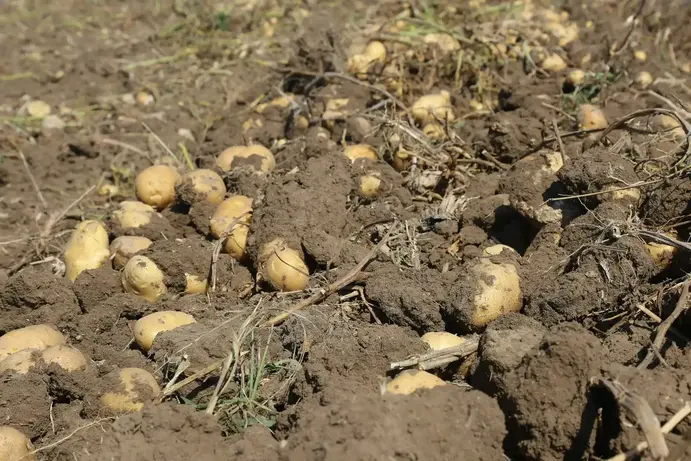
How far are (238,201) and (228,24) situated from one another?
3.11 metres

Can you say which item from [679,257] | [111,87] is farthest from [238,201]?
[111,87]

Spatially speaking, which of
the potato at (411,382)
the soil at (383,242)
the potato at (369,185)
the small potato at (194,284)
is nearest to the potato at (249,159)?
the soil at (383,242)

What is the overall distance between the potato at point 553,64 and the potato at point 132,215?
259cm

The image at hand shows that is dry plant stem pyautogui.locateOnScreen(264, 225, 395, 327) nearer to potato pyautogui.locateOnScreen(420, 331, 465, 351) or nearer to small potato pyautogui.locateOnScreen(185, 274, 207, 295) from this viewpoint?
potato pyautogui.locateOnScreen(420, 331, 465, 351)

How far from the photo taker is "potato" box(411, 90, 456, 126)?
376 centimetres

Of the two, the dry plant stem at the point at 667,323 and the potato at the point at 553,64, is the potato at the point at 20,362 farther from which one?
the potato at the point at 553,64

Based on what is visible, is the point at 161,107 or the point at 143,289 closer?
the point at 143,289

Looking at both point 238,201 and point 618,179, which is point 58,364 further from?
point 618,179

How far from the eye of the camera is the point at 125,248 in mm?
3131

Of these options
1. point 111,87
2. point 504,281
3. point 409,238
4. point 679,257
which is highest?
point 679,257

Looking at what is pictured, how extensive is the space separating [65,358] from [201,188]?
1207mm

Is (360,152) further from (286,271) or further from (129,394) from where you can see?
(129,394)

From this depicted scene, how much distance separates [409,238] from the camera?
9.58 ft

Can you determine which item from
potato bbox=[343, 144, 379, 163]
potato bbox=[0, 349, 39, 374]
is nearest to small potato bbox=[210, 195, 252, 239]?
potato bbox=[343, 144, 379, 163]
